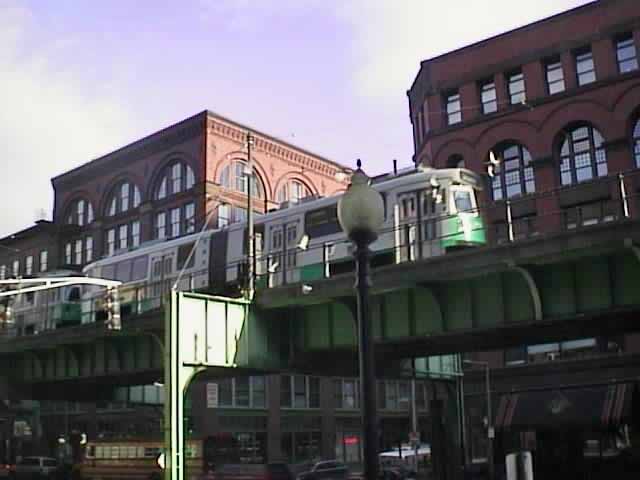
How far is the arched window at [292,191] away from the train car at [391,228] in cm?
4119

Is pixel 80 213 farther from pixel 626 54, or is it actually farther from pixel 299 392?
pixel 626 54

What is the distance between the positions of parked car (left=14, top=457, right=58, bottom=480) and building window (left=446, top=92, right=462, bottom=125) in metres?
36.9

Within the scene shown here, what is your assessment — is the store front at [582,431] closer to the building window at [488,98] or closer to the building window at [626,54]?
the building window at [626,54]

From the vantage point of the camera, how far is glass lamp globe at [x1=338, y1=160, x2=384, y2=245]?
8.66m

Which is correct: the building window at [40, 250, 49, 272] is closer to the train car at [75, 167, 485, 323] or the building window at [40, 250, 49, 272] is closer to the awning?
the train car at [75, 167, 485, 323]

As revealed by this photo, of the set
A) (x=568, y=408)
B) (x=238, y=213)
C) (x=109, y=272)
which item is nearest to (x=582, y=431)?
(x=568, y=408)

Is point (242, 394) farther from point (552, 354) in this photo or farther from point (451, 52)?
point (451, 52)

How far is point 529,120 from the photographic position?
5534cm

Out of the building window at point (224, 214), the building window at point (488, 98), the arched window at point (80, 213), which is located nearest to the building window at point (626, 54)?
the building window at point (488, 98)

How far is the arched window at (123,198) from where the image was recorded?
75387 mm

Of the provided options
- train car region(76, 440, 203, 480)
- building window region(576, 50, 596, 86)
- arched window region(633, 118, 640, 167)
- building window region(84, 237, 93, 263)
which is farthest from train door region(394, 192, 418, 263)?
building window region(84, 237, 93, 263)

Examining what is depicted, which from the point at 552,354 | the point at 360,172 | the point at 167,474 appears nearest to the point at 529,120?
the point at 552,354

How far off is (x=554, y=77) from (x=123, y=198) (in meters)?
40.0

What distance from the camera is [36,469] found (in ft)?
190
